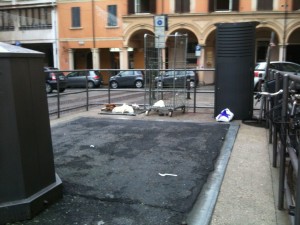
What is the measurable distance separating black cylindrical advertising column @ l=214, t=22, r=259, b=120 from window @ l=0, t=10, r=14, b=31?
2997cm

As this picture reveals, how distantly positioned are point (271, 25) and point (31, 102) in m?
25.8

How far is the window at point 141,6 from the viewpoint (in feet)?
97.0

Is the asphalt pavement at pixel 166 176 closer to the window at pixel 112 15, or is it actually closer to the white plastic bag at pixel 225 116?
the white plastic bag at pixel 225 116

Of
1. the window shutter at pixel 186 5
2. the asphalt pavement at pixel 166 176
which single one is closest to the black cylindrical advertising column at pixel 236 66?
the asphalt pavement at pixel 166 176

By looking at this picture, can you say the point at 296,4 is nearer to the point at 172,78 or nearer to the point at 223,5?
the point at 223,5

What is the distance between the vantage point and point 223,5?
28.4 metres

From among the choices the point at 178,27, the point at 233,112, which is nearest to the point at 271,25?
the point at 178,27

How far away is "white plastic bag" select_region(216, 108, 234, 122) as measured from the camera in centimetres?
825

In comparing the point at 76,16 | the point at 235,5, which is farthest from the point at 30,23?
the point at 235,5

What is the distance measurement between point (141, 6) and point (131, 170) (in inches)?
1063

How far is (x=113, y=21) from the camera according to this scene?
30.9 meters

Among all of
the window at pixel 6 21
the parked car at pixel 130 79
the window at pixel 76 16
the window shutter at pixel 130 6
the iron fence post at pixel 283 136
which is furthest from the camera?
the window at pixel 6 21

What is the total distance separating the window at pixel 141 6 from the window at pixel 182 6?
1829mm

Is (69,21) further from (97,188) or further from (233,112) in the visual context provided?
(97,188)
